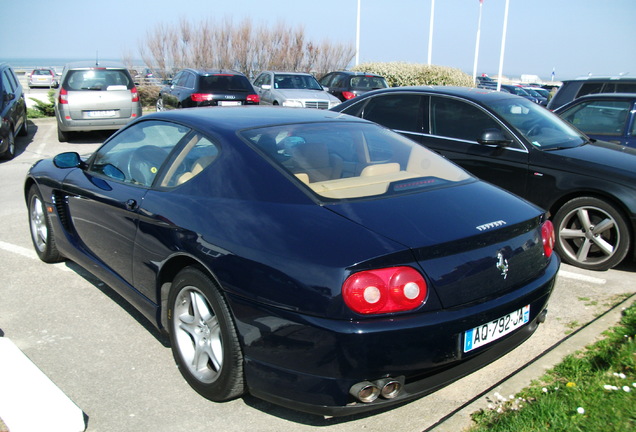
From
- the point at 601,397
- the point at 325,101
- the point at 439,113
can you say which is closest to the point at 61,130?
the point at 325,101

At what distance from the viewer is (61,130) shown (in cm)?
1278

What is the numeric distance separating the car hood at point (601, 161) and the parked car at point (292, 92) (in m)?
9.70

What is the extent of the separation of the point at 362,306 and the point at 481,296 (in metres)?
0.64

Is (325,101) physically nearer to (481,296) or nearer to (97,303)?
(97,303)

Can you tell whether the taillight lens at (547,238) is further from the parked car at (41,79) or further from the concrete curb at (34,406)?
the parked car at (41,79)

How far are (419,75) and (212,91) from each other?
14.6 metres

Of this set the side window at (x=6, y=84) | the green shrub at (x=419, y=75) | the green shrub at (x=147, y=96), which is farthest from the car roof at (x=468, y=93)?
the green shrub at (x=419, y=75)

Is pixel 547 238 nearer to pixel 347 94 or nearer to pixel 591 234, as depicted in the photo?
pixel 591 234

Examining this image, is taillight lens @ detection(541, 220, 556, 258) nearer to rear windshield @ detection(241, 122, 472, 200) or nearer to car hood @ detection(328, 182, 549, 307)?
car hood @ detection(328, 182, 549, 307)

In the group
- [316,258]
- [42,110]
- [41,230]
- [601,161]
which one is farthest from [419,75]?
[316,258]

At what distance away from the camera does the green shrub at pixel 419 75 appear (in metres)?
25.7

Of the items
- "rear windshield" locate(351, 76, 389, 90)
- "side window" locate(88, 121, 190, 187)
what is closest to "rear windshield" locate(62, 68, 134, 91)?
"rear windshield" locate(351, 76, 389, 90)

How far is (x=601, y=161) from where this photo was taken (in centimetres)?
535

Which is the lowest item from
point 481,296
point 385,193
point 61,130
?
point 61,130
